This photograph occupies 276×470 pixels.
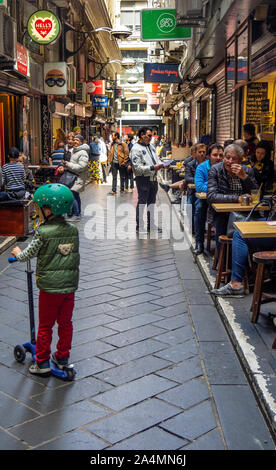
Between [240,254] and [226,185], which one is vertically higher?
[226,185]

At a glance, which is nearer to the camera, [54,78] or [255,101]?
[255,101]

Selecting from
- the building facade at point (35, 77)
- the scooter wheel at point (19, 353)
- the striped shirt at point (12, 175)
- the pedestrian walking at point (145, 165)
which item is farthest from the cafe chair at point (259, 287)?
the building facade at point (35, 77)

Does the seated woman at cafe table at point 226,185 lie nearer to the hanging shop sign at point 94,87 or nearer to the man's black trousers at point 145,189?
the man's black trousers at point 145,189

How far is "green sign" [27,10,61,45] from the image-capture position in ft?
41.7

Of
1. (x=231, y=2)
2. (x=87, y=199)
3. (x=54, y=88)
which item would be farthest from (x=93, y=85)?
(x=231, y=2)

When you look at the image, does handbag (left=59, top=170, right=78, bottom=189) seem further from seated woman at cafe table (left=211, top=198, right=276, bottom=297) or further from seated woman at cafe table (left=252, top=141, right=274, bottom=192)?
seated woman at cafe table (left=211, top=198, right=276, bottom=297)

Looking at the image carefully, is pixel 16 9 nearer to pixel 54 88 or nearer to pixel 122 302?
pixel 54 88

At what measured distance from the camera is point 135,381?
402 cm

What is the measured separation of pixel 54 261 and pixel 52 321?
1.46 ft

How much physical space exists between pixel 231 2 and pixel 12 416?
563 cm

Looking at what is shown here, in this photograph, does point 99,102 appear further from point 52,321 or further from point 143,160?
point 52,321

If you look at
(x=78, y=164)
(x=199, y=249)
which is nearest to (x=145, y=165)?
(x=78, y=164)

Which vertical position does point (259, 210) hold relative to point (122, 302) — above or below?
above

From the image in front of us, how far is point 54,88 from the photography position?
53.1ft
